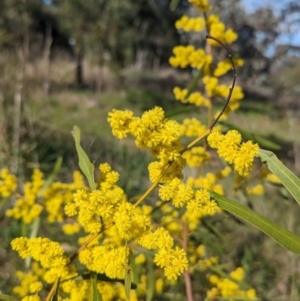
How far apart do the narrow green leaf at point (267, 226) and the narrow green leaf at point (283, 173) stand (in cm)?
7

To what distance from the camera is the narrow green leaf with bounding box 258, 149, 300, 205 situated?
838 mm

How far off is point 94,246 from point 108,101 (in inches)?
442

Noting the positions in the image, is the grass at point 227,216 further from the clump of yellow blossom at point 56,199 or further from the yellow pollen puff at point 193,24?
the yellow pollen puff at point 193,24

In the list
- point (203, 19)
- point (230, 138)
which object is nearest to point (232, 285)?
point (230, 138)

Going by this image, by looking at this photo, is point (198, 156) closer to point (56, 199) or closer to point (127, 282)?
point (56, 199)

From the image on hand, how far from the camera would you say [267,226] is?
2.66ft

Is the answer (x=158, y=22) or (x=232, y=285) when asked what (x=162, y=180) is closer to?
(x=232, y=285)

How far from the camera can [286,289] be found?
2516 millimetres

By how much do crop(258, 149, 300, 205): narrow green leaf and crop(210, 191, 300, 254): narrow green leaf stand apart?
7cm

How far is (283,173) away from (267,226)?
0.11 metres

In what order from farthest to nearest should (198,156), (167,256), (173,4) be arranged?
(173,4) → (198,156) → (167,256)

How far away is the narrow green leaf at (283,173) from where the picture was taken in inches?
33.0

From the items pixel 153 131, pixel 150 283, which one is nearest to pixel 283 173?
pixel 153 131

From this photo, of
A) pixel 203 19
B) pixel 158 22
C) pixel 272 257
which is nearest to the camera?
pixel 203 19
